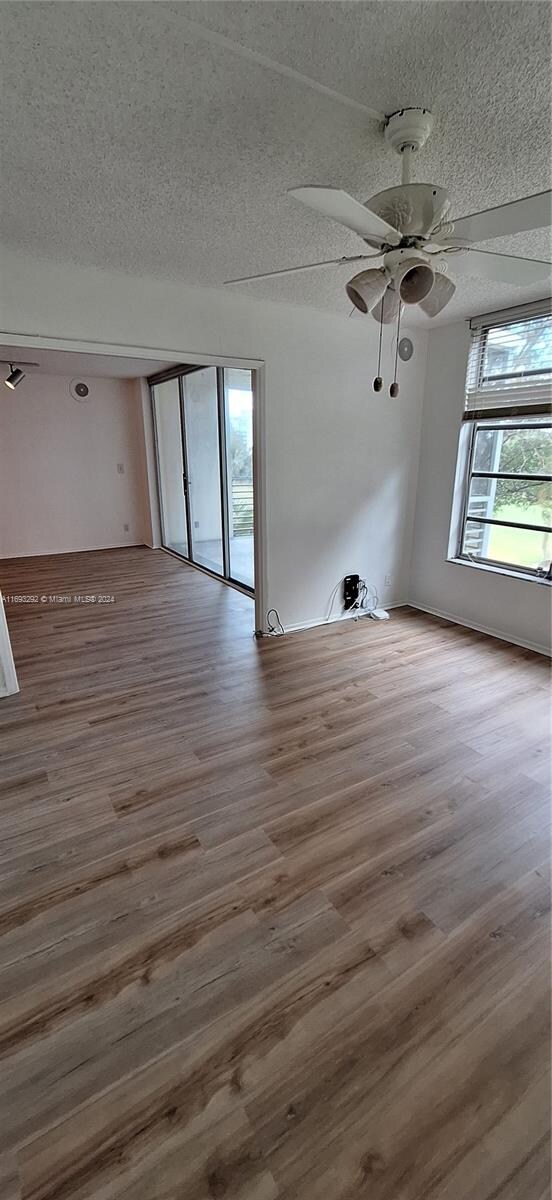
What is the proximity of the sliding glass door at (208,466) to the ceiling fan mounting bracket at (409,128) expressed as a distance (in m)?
2.72

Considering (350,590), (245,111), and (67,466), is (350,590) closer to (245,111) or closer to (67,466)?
(245,111)

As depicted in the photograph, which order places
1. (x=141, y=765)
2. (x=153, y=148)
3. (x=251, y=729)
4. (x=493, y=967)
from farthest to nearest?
(x=251, y=729)
(x=141, y=765)
(x=153, y=148)
(x=493, y=967)

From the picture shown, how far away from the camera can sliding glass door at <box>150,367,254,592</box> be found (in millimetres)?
5102

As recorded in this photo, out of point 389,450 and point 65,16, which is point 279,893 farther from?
point 389,450

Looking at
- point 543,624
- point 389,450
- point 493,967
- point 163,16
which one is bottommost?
point 493,967

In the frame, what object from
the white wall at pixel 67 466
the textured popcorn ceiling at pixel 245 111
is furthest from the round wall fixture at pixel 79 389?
the textured popcorn ceiling at pixel 245 111

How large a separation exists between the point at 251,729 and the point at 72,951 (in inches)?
55.3

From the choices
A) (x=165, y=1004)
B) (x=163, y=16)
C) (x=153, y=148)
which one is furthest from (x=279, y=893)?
(x=153, y=148)

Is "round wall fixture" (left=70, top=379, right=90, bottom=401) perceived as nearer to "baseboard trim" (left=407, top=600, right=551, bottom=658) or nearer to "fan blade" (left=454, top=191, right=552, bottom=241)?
"baseboard trim" (left=407, top=600, right=551, bottom=658)

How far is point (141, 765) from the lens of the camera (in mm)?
2521

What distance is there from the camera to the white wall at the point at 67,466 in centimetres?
664

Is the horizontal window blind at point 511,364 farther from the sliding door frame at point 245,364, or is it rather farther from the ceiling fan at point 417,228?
the ceiling fan at point 417,228

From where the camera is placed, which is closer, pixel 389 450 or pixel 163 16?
pixel 163 16

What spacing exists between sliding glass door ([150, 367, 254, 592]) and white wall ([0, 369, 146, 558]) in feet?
2.23
